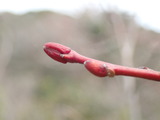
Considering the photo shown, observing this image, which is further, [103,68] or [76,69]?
[76,69]

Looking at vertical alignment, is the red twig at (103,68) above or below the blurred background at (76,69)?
below

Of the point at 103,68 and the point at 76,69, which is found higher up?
the point at 76,69

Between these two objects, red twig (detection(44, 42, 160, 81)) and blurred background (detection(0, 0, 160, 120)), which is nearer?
red twig (detection(44, 42, 160, 81))

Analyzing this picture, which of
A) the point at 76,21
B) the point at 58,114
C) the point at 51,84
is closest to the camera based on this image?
the point at 58,114

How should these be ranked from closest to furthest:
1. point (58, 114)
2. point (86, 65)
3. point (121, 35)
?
point (86, 65) → point (121, 35) → point (58, 114)

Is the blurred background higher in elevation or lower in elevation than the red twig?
higher

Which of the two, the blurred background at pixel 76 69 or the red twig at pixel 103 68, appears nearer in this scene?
the red twig at pixel 103 68

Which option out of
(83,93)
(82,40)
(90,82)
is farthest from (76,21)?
(83,93)

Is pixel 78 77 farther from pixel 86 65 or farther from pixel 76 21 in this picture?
pixel 86 65
